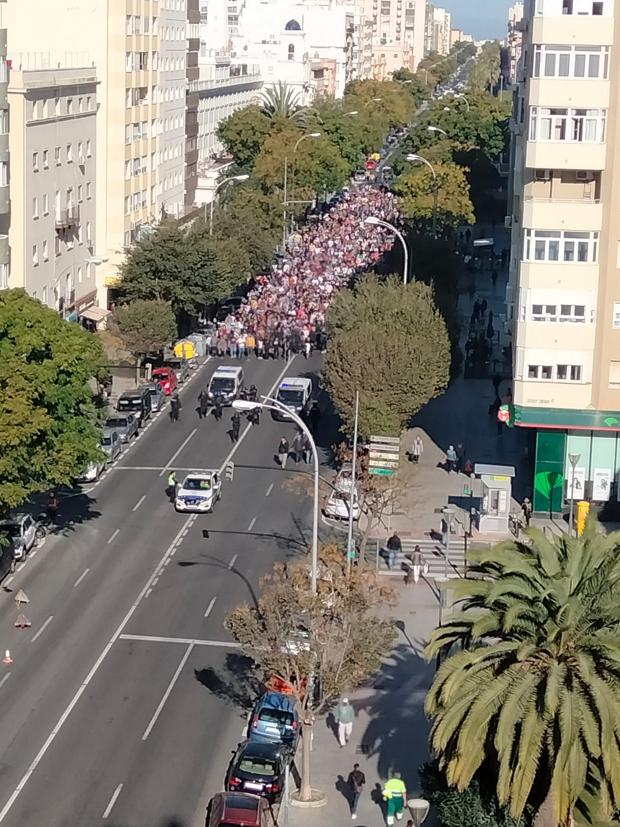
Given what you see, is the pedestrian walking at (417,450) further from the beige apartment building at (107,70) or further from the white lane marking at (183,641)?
the beige apartment building at (107,70)

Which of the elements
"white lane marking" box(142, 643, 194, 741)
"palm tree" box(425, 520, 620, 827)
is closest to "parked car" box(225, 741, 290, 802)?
"white lane marking" box(142, 643, 194, 741)

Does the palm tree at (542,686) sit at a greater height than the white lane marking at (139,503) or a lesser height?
greater

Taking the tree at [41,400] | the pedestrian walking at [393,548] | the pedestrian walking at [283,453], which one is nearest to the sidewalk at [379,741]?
the pedestrian walking at [393,548]

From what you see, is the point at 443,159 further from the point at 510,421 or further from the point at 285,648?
the point at 285,648

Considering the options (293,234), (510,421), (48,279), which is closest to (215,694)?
(510,421)

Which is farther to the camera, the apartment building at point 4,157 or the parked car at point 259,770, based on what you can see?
the apartment building at point 4,157

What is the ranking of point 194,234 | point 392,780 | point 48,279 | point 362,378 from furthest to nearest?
1. point 194,234
2. point 48,279
3. point 362,378
4. point 392,780
